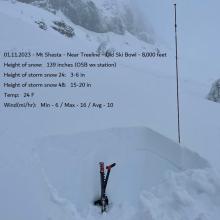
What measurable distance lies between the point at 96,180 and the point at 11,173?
57.7 inches

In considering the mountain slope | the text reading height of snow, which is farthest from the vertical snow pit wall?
the mountain slope

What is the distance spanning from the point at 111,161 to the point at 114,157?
0.11 meters

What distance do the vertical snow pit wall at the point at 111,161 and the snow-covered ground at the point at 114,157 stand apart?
18mm

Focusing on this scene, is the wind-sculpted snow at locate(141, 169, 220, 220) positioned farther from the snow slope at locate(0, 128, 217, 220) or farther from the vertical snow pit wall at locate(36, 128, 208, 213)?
the vertical snow pit wall at locate(36, 128, 208, 213)

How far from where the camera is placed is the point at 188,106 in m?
8.90

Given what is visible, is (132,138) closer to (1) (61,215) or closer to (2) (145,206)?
(2) (145,206)

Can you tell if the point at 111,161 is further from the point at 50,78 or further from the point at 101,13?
the point at 101,13

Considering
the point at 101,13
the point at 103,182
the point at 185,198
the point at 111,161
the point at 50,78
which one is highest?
the point at 101,13

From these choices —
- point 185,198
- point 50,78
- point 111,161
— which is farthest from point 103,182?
point 50,78

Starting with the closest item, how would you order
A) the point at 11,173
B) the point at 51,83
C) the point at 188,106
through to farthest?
the point at 11,173 → the point at 51,83 → the point at 188,106

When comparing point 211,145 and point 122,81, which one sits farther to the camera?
point 122,81

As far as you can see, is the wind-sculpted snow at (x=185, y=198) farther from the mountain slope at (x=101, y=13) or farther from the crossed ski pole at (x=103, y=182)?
the mountain slope at (x=101, y=13)

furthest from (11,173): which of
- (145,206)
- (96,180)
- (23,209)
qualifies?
(145,206)

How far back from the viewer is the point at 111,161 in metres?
7.20
